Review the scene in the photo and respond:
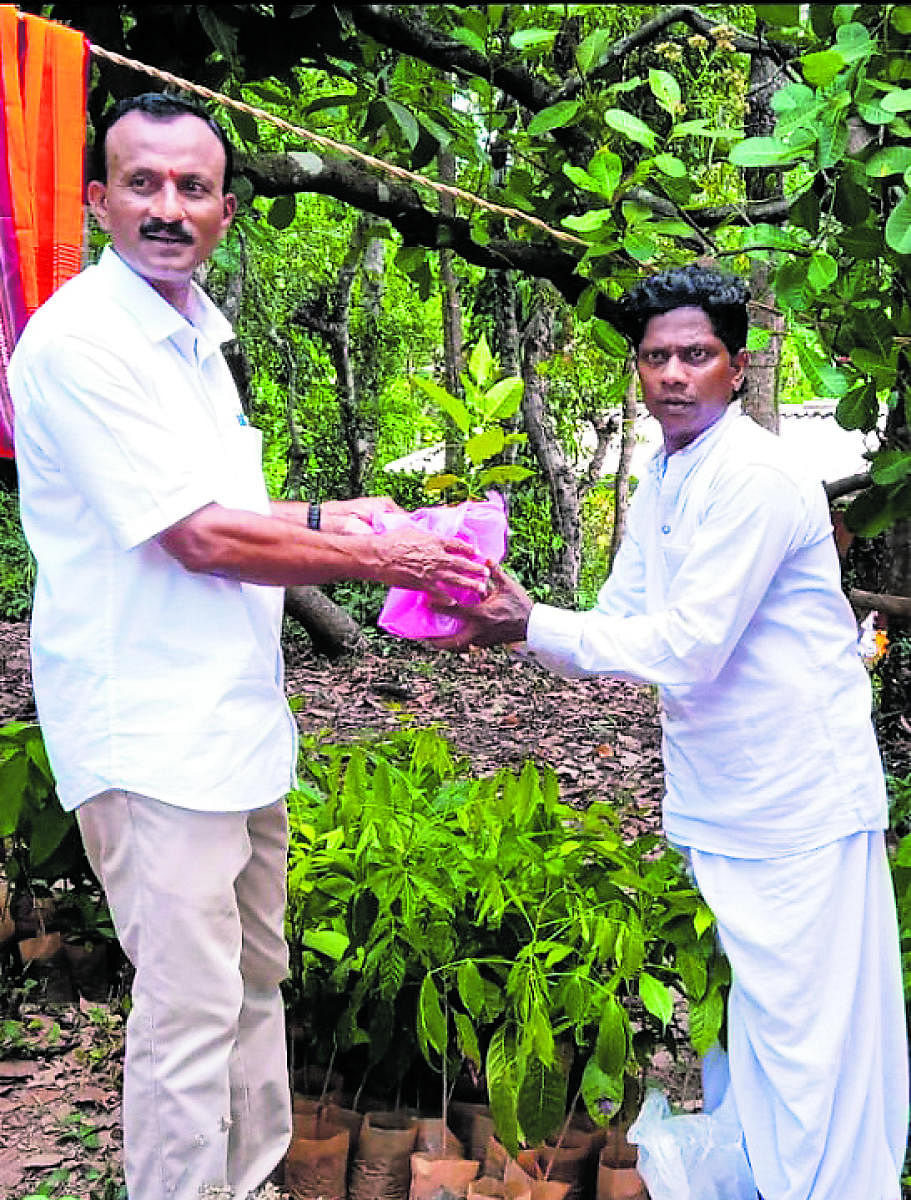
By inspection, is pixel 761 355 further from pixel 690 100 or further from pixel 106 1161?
pixel 106 1161

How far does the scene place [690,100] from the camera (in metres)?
5.98

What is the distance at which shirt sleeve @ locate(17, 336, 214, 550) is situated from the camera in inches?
72.7

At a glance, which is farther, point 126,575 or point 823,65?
point 823,65

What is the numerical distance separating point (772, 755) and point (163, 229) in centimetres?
132

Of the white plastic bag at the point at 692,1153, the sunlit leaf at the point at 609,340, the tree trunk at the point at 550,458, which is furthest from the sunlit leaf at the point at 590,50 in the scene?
the tree trunk at the point at 550,458

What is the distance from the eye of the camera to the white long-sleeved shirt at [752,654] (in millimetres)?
2156

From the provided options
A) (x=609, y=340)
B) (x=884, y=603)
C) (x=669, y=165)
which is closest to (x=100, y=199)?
(x=669, y=165)

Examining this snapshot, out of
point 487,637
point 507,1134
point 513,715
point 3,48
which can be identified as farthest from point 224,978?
point 513,715

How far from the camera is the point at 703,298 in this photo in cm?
224

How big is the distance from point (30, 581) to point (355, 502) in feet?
24.9

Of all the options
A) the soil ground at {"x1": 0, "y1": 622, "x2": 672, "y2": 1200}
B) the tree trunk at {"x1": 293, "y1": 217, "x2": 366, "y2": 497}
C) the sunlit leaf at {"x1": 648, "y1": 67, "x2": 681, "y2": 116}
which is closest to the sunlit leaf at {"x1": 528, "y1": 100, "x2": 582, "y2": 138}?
the sunlit leaf at {"x1": 648, "y1": 67, "x2": 681, "y2": 116}

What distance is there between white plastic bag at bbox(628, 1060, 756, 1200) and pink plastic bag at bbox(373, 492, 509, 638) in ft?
3.13

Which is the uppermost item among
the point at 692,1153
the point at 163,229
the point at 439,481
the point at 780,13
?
the point at 780,13

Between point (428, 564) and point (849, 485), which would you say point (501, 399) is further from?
point (849, 485)
